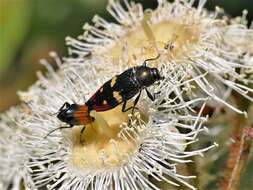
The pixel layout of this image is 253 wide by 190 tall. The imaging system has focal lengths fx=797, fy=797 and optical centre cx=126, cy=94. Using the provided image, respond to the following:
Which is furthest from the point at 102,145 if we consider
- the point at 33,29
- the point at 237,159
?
the point at 33,29

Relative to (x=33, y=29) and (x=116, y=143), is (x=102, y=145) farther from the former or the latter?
(x=33, y=29)

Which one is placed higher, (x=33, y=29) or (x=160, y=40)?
(x=33, y=29)

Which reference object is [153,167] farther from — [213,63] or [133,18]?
[133,18]

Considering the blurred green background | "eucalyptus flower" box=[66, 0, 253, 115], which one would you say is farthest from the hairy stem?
the blurred green background

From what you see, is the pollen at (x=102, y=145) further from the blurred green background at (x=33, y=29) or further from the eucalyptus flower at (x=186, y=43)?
the blurred green background at (x=33, y=29)

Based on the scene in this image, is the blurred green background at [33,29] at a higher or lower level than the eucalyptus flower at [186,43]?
higher

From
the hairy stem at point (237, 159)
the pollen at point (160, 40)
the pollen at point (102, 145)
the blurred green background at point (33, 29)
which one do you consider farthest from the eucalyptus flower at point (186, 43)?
the blurred green background at point (33, 29)

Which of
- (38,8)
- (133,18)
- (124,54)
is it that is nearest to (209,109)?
(124,54)
